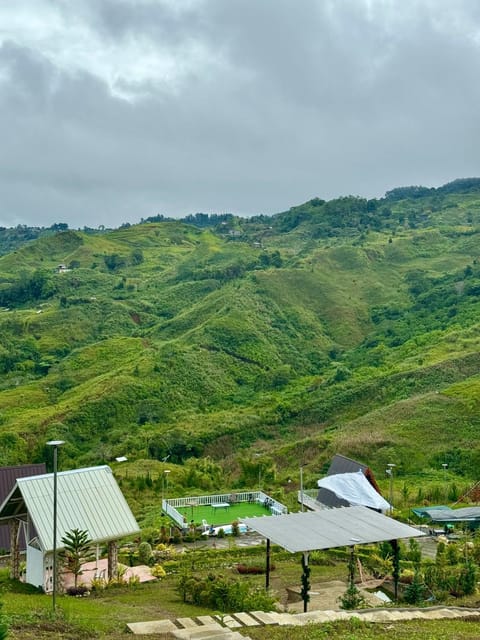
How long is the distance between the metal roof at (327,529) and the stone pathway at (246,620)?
2005 mm

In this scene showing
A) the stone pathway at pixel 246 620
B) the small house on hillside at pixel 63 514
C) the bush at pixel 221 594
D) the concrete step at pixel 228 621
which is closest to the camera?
the stone pathway at pixel 246 620

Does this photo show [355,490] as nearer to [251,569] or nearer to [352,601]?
[251,569]

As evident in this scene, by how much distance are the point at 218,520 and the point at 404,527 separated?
613 inches

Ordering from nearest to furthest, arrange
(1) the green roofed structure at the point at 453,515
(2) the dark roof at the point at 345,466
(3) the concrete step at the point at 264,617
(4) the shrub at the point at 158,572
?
(3) the concrete step at the point at 264,617
(4) the shrub at the point at 158,572
(1) the green roofed structure at the point at 453,515
(2) the dark roof at the point at 345,466

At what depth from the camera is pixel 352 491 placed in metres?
32.2

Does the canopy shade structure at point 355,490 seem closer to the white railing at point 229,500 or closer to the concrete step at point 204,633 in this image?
the white railing at point 229,500

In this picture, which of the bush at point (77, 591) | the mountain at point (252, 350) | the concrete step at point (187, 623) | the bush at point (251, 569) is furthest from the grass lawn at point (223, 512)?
the concrete step at point (187, 623)

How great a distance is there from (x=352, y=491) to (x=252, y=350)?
159 feet

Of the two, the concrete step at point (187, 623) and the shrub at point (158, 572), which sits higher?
the concrete step at point (187, 623)

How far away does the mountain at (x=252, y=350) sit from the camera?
52.5 meters

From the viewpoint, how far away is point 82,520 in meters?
20.4

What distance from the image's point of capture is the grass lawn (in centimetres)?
3394

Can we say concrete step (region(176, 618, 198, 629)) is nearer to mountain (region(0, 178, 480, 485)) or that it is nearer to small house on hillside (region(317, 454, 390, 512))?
small house on hillside (region(317, 454, 390, 512))

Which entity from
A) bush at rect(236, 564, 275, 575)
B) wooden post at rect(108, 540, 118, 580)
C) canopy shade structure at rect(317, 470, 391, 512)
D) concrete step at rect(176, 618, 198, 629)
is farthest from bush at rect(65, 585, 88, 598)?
canopy shade structure at rect(317, 470, 391, 512)
